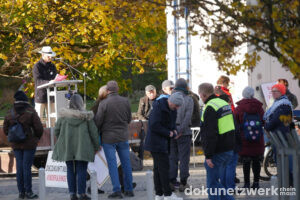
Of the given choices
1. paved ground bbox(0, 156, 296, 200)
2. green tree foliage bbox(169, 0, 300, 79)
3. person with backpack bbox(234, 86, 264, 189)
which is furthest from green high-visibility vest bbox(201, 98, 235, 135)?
paved ground bbox(0, 156, 296, 200)

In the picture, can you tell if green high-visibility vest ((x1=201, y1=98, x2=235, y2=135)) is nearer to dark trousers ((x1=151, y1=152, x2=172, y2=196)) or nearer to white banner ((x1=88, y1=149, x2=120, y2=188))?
dark trousers ((x1=151, y1=152, x2=172, y2=196))

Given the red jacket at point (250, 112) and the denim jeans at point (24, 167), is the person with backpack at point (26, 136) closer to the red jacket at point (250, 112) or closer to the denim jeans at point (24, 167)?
the denim jeans at point (24, 167)

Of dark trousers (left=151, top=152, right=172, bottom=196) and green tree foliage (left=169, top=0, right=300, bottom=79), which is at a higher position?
green tree foliage (left=169, top=0, right=300, bottom=79)

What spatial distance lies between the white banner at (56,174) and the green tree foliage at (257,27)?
17.9 feet

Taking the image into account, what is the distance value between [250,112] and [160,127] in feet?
6.14

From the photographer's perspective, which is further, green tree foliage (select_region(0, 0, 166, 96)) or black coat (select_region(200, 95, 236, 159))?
green tree foliage (select_region(0, 0, 166, 96))

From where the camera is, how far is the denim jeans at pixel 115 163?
37.8 feet

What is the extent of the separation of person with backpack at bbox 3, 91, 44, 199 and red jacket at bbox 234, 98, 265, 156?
332 centimetres

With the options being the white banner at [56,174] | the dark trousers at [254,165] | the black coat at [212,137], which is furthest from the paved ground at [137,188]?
the black coat at [212,137]

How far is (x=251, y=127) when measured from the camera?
11461 mm

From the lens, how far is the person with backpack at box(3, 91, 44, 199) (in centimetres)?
1167

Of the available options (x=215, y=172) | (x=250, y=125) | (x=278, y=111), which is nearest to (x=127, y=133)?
(x=250, y=125)

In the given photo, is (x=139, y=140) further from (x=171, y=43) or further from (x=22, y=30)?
(x=22, y=30)

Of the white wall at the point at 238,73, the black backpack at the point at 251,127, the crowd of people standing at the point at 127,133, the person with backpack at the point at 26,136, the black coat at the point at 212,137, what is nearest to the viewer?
the black coat at the point at 212,137
